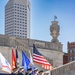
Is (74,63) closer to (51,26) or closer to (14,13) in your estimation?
(51,26)

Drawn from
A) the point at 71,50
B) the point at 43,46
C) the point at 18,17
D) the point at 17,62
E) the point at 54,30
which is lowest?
the point at 71,50

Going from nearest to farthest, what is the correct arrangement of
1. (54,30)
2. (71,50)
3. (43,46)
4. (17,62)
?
(17,62), (43,46), (54,30), (71,50)

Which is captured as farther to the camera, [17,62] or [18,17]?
[18,17]

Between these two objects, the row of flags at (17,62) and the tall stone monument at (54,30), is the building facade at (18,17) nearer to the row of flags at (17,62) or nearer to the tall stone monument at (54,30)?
the tall stone monument at (54,30)

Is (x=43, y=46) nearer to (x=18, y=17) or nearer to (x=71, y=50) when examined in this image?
(x=71, y=50)

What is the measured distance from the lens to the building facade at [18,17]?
18150 centimetres

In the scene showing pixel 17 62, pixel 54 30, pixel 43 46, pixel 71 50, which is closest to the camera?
pixel 17 62

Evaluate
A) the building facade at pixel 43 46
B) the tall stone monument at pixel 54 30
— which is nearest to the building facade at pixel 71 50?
the tall stone monument at pixel 54 30

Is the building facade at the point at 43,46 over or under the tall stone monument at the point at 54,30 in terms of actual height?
under

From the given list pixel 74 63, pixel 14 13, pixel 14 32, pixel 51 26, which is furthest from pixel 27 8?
pixel 74 63

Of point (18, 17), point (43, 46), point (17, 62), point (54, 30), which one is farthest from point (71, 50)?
point (18, 17)

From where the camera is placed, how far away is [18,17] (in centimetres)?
19312

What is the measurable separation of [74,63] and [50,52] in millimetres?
15282

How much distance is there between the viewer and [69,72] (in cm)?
2338
